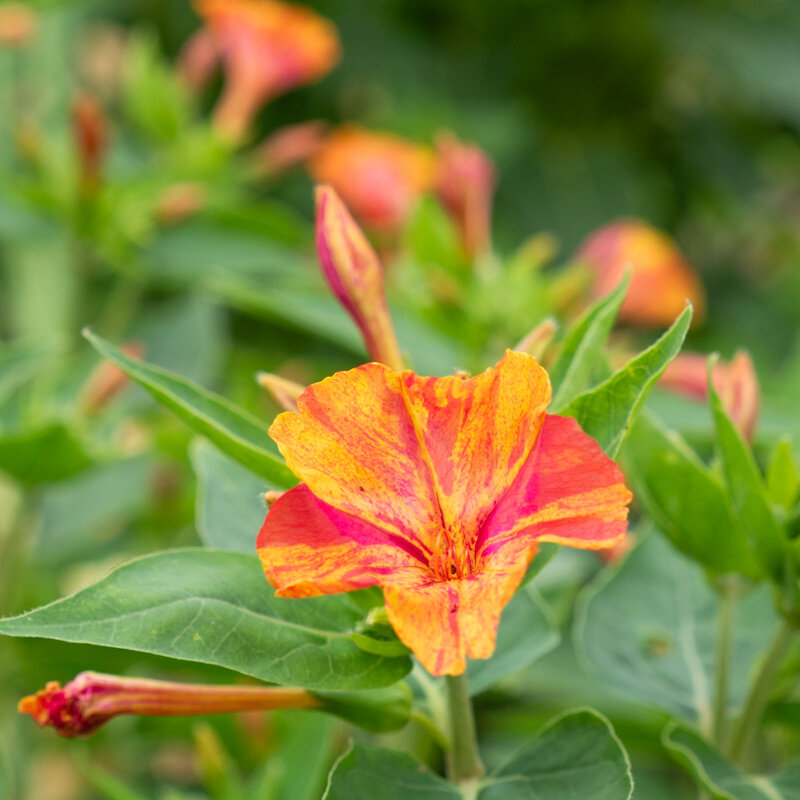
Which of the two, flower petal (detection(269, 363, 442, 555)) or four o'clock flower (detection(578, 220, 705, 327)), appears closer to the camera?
flower petal (detection(269, 363, 442, 555))

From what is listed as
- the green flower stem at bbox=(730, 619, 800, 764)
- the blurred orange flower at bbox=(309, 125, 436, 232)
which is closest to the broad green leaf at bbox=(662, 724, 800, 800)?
the green flower stem at bbox=(730, 619, 800, 764)

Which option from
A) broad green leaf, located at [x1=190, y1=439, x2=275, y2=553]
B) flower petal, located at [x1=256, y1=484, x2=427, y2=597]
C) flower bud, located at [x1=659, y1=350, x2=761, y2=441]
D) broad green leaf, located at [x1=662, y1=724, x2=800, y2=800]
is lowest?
broad green leaf, located at [x1=662, y1=724, x2=800, y2=800]

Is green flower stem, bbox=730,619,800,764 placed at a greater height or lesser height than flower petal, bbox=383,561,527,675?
lesser

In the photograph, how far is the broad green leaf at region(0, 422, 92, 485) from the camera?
900 millimetres

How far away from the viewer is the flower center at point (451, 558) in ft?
1.82

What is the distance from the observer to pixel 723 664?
74 centimetres

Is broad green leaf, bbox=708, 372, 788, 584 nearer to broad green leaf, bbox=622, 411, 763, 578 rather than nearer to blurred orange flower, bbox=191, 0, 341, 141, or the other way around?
broad green leaf, bbox=622, 411, 763, 578

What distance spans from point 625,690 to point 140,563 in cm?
43

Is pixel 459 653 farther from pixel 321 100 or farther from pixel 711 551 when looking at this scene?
pixel 321 100

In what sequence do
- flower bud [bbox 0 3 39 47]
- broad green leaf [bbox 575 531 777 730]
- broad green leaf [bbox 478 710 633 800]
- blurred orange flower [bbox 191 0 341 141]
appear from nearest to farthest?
broad green leaf [bbox 478 710 633 800], broad green leaf [bbox 575 531 777 730], flower bud [bbox 0 3 39 47], blurred orange flower [bbox 191 0 341 141]

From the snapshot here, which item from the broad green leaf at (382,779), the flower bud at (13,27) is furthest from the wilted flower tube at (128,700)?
the flower bud at (13,27)

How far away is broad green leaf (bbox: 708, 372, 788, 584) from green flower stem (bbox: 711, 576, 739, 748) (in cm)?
8

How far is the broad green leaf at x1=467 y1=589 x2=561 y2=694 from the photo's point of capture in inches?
26.9

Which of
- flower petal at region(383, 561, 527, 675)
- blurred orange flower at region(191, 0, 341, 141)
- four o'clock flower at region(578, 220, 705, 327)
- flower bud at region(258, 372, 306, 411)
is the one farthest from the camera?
blurred orange flower at region(191, 0, 341, 141)
